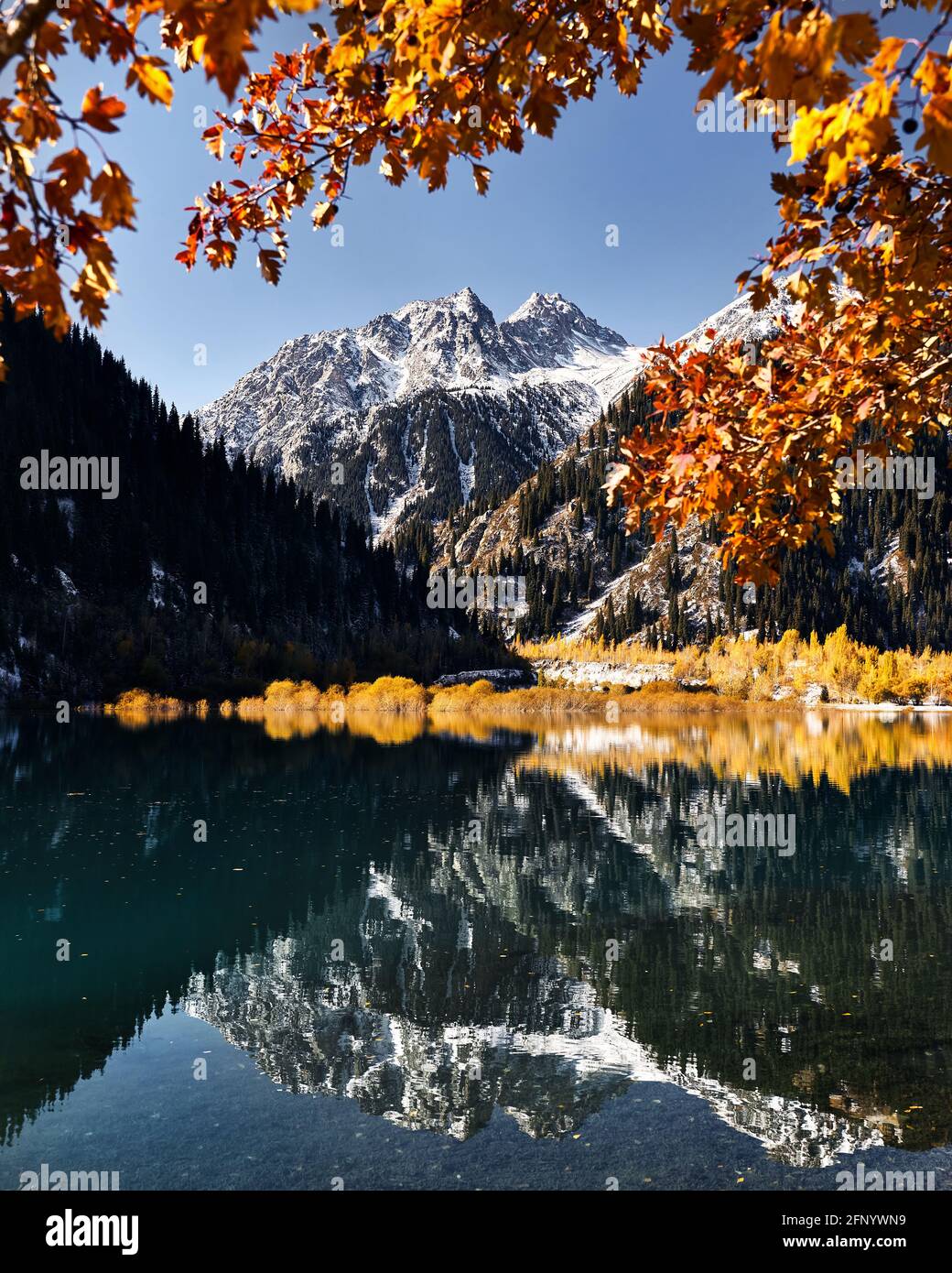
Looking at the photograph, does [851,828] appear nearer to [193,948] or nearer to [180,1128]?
[193,948]

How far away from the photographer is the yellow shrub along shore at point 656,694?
390 ft

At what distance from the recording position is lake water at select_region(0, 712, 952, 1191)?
8.82m

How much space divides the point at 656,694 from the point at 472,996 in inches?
6296

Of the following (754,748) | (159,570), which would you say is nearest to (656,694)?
(159,570)

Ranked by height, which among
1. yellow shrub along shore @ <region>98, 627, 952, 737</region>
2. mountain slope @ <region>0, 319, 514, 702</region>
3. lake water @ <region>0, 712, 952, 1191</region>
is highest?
mountain slope @ <region>0, 319, 514, 702</region>

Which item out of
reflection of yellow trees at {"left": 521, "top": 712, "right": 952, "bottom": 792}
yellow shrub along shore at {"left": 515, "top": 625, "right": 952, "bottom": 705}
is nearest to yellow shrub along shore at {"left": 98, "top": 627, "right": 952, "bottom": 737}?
yellow shrub along shore at {"left": 515, "top": 625, "right": 952, "bottom": 705}

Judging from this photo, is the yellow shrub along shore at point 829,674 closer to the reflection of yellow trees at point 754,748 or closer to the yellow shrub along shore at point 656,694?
the yellow shrub along shore at point 656,694

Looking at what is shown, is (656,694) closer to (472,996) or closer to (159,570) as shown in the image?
(159,570)

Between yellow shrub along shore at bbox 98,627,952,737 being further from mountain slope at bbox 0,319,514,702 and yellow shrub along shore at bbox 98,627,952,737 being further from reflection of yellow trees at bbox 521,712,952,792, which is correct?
reflection of yellow trees at bbox 521,712,952,792

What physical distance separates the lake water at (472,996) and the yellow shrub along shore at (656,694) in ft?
203

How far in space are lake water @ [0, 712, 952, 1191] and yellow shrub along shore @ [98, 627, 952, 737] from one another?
203ft

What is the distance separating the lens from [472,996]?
13.5 m
